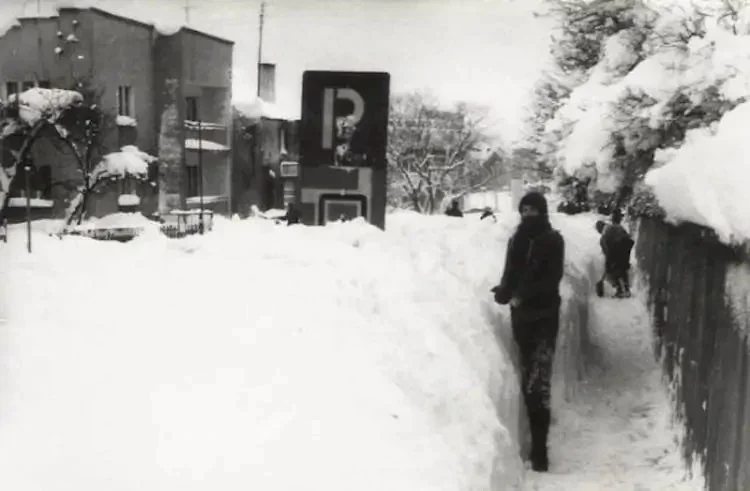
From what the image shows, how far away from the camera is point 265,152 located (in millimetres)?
3873

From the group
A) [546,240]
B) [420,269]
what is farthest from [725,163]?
[420,269]

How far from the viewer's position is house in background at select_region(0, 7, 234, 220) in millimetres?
3457

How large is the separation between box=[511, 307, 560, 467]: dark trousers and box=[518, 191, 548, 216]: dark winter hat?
1.56ft

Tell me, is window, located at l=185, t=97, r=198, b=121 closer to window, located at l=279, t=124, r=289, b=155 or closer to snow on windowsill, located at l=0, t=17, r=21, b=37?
window, located at l=279, t=124, r=289, b=155

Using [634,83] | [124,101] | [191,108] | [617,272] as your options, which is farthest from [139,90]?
[617,272]

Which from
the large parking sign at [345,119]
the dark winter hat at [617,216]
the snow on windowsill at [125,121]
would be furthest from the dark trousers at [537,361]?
the dark winter hat at [617,216]

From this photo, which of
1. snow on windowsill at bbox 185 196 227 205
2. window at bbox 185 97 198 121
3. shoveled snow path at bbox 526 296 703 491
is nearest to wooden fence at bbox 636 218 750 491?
shoveled snow path at bbox 526 296 703 491

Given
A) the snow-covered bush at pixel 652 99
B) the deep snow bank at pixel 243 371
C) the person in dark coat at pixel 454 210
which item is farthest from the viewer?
the person in dark coat at pixel 454 210

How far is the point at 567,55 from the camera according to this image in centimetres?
402

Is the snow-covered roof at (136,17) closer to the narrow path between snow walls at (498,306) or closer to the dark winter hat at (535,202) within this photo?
the narrow path between snow walls at (498,306)

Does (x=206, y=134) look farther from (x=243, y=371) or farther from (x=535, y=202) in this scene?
(x=243, y=371)

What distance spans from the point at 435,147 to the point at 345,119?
1.28ft

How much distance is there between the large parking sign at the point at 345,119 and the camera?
11.0ft

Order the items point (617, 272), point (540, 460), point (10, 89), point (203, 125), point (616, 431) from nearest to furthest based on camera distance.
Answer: point (10, 89), point (540, 460), point (203, 125), point (616, 431), point (617, 272)
